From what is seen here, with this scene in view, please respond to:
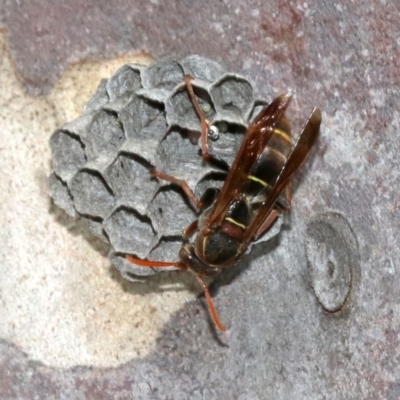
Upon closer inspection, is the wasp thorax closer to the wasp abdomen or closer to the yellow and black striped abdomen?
the wasp abdomen

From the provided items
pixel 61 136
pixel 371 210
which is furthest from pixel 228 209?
pixel 61 136

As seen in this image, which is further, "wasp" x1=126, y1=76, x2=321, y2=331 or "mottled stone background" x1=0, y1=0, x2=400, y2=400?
"mottled stone background" x1=0, y1=0, x2=400, y2=400

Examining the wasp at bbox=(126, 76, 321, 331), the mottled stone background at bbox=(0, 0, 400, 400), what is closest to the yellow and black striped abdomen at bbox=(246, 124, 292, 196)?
the wasp at bbox=(126, 76, 321, 331)

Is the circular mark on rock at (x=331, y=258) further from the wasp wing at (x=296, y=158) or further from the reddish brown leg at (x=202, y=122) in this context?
the reddish brown leg at (x=202, y=122)

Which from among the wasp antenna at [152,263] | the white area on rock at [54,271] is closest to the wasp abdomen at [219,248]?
the wasp antenna at [152,263]

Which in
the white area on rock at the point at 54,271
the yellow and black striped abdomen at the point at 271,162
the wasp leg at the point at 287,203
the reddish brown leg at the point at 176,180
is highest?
the yellow and black striped abdomen at the point at 271,162

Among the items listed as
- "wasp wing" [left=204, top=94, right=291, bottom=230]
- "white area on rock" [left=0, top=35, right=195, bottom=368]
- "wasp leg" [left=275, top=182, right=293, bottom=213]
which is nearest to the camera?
"wasp wing" [left=204, top=94, right=291, bottom=230]

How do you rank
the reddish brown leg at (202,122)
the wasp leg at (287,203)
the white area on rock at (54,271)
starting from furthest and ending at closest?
the white area on rock at (54,271) < the wasp leg at (287,203) < the reddish brown leg at (202,122)
